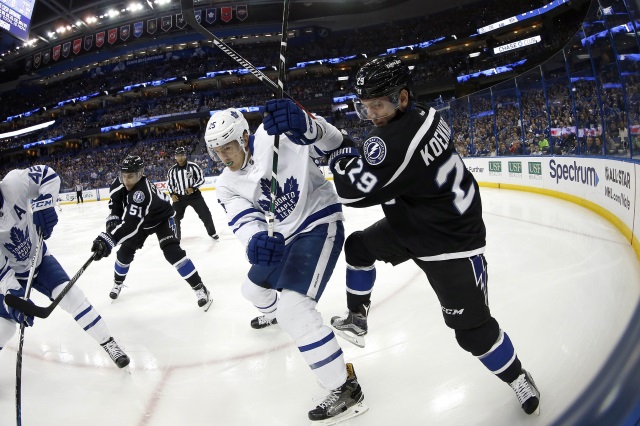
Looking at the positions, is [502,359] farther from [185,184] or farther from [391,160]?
[185,184]

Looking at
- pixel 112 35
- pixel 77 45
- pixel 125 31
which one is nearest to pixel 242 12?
pixel 125 31

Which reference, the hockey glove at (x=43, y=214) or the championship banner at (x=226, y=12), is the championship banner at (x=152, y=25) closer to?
the championship banner at (x=226, y=12)

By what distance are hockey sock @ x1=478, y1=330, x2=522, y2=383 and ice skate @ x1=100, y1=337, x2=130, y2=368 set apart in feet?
7.52

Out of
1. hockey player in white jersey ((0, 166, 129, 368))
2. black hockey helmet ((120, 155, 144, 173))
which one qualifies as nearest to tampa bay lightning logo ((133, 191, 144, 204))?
black hockey helmet ((120, 155, 144, 173))

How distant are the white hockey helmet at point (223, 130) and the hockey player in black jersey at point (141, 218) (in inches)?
76.4

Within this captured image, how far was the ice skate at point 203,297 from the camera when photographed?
3682 mm

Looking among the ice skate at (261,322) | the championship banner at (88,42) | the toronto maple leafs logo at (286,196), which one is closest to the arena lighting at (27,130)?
the championship banner at (88,42)

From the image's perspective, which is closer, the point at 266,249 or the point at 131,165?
the point at 266,249

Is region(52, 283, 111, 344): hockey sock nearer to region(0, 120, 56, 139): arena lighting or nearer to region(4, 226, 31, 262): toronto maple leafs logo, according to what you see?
region(4, 226, 31, 262): toronto maple leafs logo

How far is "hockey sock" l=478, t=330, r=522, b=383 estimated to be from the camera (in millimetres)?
1697

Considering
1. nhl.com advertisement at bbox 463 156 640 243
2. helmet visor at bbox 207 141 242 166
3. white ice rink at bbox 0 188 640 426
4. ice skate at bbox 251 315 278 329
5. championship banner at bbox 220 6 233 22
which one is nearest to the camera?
white ice rink at bbox 0 188 640 426

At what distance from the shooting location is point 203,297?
3732 mm

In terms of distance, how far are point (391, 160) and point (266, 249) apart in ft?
2.36

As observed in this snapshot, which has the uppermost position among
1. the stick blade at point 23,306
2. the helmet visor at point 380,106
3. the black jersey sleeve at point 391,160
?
the helmet visor at point 380,106
